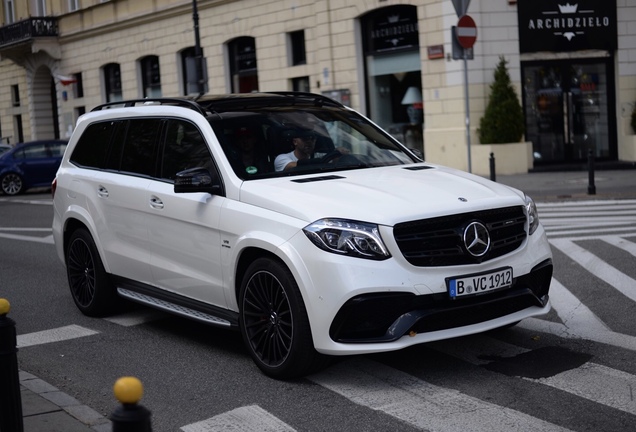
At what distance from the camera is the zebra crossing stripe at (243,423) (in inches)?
206

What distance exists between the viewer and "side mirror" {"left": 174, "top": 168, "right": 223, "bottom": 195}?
660cm

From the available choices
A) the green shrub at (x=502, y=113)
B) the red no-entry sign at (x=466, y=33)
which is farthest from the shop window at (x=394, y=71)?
the red no-entry sign at (x=466, y=33)

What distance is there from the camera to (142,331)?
7.82 meters

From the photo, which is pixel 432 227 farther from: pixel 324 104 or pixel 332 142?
pixel 324 104

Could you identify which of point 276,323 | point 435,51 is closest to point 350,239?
point 276,323

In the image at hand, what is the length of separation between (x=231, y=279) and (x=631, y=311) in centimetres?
335

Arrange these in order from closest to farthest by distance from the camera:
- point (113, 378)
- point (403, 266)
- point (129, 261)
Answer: point (403, 266) → point (113, 378) → point (129, 261)

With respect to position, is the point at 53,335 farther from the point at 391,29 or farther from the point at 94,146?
the point at 391,29

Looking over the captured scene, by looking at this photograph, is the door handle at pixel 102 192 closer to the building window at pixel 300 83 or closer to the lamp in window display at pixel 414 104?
the lamp in window display at pixel 414 104

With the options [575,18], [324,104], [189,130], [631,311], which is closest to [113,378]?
[189,130]

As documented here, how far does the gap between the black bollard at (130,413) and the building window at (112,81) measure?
118 ft

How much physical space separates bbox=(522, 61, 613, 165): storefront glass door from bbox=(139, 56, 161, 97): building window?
52.6 feet

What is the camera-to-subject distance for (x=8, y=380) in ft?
15.0

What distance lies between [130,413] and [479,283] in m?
3.16
